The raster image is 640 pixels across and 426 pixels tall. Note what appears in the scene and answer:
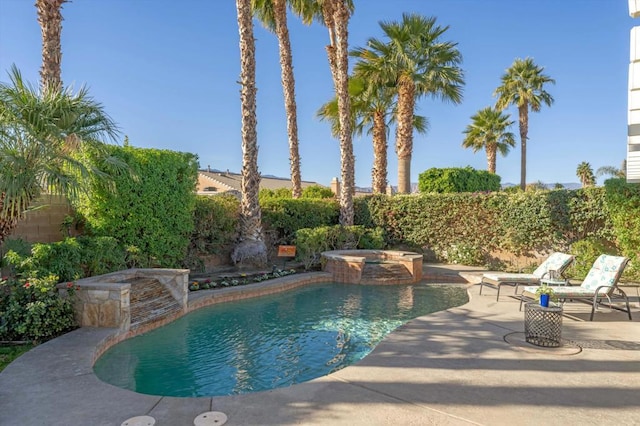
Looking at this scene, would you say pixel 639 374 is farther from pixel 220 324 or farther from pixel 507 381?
pixel 220 324

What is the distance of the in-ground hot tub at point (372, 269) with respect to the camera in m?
12.0

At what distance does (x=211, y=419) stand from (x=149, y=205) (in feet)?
24.4

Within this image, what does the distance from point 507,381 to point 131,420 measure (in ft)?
12.6

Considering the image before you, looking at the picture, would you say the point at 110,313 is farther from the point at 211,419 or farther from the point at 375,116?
the point at 375,116

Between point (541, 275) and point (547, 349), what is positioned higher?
point (541, 275)

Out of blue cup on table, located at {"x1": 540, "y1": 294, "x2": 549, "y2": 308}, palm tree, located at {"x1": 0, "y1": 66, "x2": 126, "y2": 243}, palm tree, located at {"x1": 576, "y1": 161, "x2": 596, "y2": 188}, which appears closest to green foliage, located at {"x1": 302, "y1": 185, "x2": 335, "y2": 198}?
palm tree, located at {"x1": 0, "y1": 66, "x2": 126, "y2": 243}

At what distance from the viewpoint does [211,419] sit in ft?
11.7

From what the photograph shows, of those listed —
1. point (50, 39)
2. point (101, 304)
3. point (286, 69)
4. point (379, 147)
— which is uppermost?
point (286, 69)

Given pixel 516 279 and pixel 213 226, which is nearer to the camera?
pixel 516 279

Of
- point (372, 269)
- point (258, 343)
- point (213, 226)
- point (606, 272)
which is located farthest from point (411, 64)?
point (258, 343)

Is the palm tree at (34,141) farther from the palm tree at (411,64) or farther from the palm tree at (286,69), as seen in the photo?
the palm tree at (411,64)

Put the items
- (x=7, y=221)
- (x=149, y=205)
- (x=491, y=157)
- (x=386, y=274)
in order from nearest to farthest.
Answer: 1. (x=7, y=221)
2. (x=149, y=205)
3. (x=386, y=274)
4. (x=491, y=157)

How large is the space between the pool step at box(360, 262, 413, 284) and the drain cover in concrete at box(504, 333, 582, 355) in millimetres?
6006

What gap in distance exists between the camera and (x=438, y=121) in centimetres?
2359
